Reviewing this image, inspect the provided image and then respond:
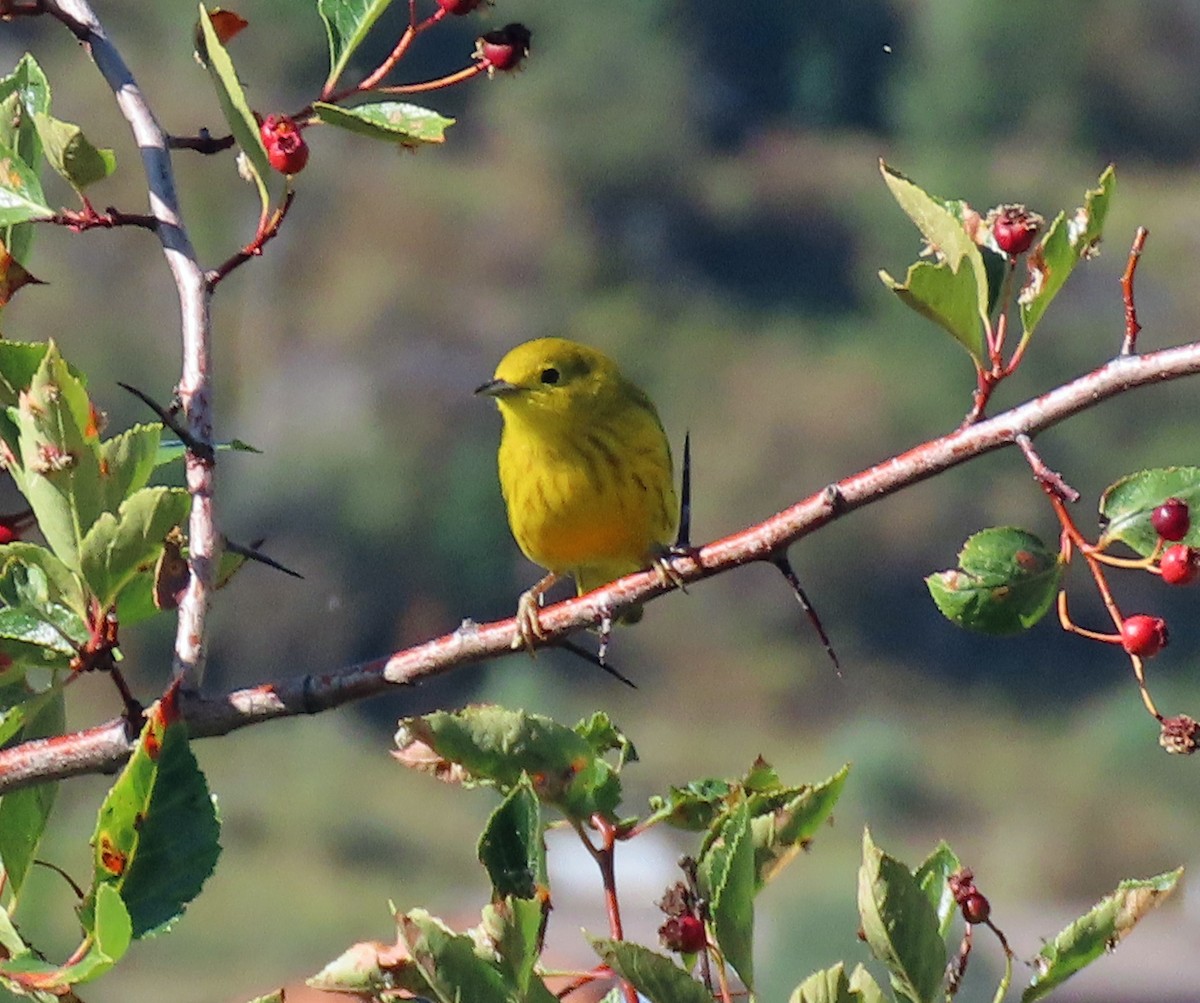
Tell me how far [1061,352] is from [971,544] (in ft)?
89.8

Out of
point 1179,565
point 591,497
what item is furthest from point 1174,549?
point 591,497

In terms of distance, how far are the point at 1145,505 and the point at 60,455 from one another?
73 cm

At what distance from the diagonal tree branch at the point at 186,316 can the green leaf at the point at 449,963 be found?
267mm

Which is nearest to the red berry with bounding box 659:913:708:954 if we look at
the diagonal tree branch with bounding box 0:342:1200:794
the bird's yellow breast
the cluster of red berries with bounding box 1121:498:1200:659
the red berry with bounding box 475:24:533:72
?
the diagonal tree branch with bounding box 0:342:1200:794

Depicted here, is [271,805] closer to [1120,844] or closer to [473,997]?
[1120,844]

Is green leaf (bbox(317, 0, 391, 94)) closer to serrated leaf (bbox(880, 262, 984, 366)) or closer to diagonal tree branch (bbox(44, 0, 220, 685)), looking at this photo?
diagonal tree branch (bbox(44, 0, 220, 685))

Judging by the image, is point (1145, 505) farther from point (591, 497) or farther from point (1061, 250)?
point (591, 497)

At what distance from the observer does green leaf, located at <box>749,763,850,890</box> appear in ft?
4.36

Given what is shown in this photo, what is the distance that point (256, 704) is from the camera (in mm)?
1270

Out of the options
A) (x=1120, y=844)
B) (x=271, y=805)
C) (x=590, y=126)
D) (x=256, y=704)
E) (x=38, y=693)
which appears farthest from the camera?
(x=590, y=126)

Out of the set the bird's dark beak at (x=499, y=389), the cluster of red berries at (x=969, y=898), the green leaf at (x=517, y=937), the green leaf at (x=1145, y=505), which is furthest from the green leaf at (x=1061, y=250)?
the bird's dark beak at (x=499, y=389)

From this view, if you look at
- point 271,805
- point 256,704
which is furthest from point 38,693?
point 271,805

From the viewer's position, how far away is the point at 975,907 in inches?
49.9

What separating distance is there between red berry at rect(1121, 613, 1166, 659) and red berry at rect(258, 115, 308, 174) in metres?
0.67
